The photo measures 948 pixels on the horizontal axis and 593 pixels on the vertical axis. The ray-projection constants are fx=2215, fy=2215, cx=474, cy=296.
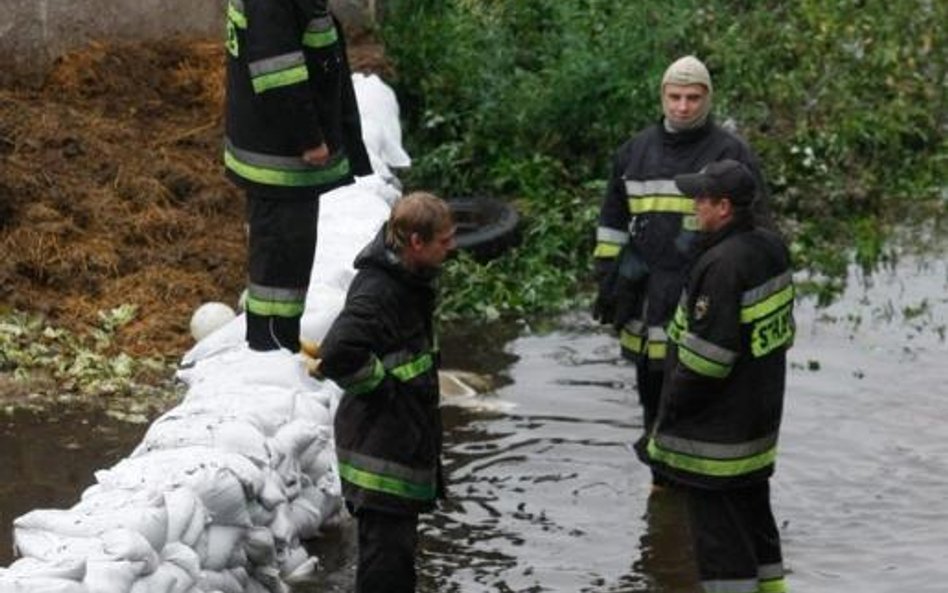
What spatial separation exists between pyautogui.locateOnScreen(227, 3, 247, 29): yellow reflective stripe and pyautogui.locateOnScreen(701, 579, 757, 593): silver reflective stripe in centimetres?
307

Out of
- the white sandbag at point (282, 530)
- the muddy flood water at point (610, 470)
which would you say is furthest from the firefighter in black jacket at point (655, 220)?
the white sandbag at point (282, 530)

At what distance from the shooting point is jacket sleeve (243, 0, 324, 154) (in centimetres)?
908

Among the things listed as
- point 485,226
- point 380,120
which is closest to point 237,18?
point 380,120

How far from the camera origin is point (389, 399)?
7.54 m

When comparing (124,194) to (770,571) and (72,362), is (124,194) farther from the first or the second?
(770,571)

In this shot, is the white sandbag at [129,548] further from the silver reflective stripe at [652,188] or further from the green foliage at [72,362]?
the green foliage at [72,362]

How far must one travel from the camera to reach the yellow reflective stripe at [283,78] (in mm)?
9109

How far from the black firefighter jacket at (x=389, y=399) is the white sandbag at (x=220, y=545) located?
43cm

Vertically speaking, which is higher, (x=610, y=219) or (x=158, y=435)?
(x=610, y=219)

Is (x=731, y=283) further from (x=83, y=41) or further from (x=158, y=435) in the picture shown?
(x=83, y=41)

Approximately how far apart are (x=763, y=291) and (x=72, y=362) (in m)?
4.13

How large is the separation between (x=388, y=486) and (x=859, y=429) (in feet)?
11.8

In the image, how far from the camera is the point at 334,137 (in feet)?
31.2

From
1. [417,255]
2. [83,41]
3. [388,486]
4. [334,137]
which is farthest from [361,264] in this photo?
[83,41]
